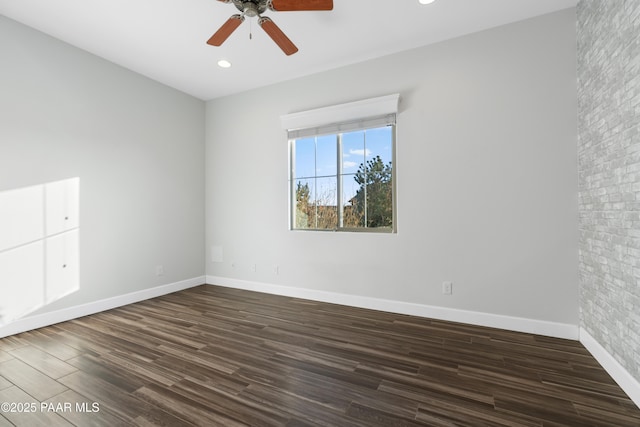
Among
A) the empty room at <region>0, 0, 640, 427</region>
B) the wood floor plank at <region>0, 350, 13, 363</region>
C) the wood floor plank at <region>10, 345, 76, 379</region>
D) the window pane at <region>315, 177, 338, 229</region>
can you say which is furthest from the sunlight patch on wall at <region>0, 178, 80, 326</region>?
the window pane at <region>315, 177, 338, 229</region>

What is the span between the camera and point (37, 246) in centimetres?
296

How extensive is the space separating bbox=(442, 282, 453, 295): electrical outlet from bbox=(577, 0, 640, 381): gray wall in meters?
1.04

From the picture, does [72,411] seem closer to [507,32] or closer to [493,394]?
[493,394]

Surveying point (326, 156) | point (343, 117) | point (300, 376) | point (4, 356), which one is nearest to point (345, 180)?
point (326, 156)

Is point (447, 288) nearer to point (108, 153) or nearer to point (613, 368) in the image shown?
point (613, 368)

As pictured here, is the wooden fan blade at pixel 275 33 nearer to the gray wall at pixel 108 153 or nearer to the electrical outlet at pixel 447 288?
the gray wall at pixel 108 153

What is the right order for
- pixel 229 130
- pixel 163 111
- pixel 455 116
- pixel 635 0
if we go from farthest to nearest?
1. pixel 229 130
2. pixel 163 111
3. pixel 455 116
4. pixel 635 0

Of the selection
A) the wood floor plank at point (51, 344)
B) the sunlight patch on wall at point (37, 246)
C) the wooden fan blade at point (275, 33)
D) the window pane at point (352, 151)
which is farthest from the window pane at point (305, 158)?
the wood floor plank at point (51, 344)

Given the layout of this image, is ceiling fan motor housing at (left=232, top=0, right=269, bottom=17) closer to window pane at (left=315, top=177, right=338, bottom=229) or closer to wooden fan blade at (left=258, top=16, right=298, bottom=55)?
wooden fan blade at (left=258, top=16, right=298, bottom=55)

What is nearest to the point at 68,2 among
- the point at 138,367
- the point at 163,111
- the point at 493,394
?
the point at 163,111

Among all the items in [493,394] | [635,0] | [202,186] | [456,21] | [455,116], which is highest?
[456,21]

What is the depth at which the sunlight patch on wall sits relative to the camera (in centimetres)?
276

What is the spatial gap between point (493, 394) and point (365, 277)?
5.94 feet

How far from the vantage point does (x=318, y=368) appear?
2172mm
